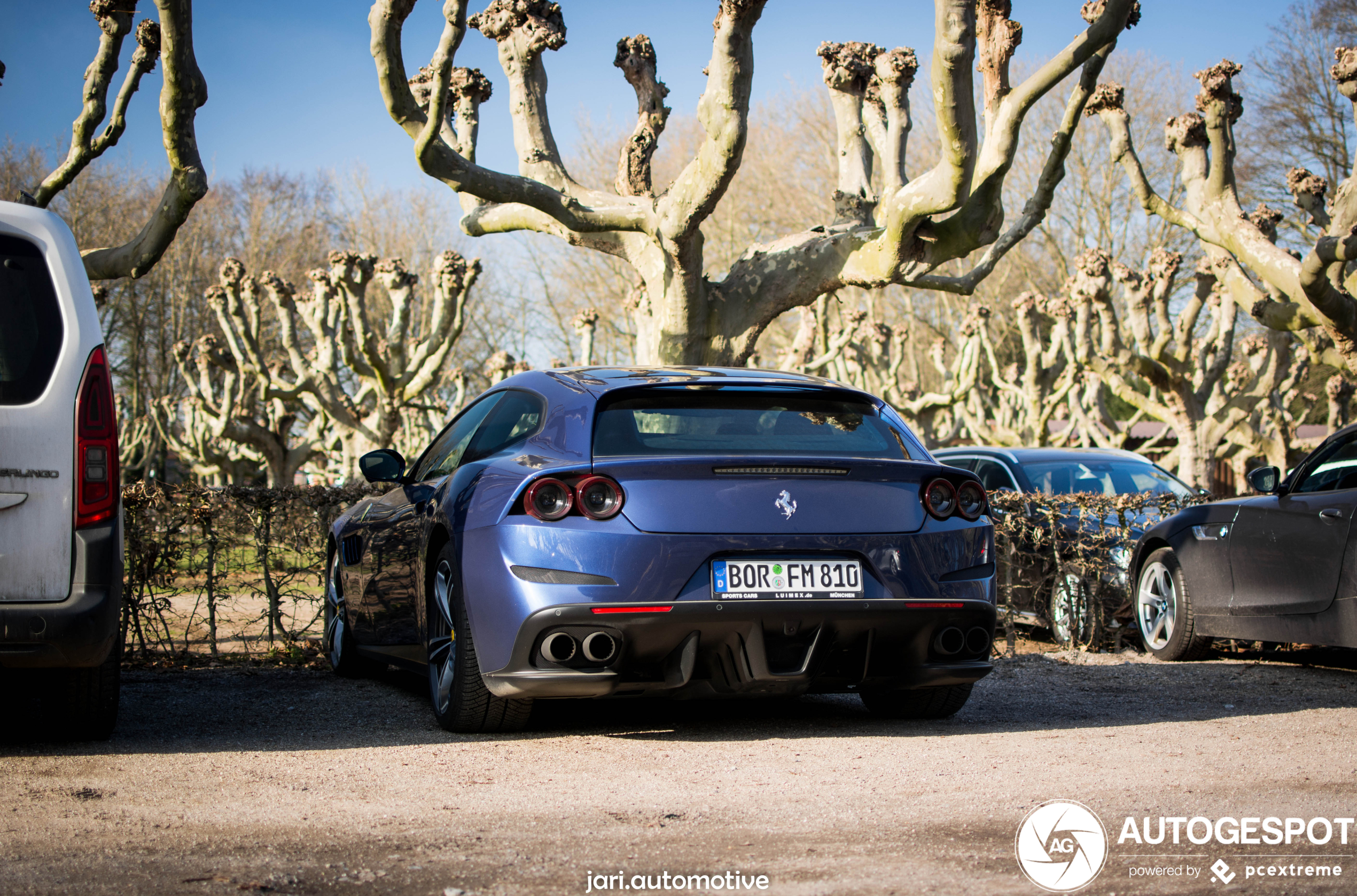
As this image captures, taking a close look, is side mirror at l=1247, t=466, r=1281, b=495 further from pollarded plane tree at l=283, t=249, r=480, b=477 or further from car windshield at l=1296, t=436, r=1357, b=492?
pollarded plane tree at l=283, t=249, r=480, b=477

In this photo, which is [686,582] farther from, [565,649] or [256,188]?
[256,188]

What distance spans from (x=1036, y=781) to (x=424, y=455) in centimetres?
365

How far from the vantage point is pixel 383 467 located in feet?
20.7

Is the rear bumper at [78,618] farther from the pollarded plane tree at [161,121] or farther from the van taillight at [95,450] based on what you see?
the pollarded plane tree at [161,121]

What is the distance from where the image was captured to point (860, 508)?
15.9 feet

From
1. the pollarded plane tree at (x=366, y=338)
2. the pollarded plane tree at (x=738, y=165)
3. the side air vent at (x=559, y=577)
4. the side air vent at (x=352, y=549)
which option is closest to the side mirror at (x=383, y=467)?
the side air vent at (x=352, y=549)

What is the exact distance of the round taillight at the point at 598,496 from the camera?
15.3 ft

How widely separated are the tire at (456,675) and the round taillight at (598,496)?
0.69m

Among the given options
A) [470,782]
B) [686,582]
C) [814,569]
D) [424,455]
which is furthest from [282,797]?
[424,455]

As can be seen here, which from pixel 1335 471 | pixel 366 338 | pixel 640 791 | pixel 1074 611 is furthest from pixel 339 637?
pixel 366 338

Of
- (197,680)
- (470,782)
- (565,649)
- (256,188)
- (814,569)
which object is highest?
(256,188)

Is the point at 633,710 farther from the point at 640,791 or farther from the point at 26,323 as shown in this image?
the point at 26,323

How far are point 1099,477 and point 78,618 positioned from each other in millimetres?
8732

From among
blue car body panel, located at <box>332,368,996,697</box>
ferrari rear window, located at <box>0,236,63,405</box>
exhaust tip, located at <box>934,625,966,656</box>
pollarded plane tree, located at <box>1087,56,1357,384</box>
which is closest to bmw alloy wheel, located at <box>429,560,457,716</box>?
blue car body panel, located at <box>332,368,996,697</box>
